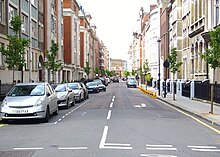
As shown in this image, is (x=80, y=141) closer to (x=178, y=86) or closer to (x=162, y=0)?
(x=178, y=86)

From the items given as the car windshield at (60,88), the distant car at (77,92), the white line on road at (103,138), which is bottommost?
the white line on road at (103,138)

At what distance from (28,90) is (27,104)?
1.63m

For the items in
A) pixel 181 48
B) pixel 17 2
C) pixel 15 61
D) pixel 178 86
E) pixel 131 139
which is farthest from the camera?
pixel 181 48

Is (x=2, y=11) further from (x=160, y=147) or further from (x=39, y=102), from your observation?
(x=160, y=147)

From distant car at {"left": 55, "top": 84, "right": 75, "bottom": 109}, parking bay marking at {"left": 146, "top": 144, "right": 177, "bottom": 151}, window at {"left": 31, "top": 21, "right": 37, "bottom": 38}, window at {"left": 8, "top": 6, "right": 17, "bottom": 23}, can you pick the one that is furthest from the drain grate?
window at {"left": 31, "top": 21, "right": 37, "bottom": 38}

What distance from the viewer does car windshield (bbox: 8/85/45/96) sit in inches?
616

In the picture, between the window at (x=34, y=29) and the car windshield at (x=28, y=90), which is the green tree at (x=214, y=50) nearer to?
the car windshield at (x=28, y=90)

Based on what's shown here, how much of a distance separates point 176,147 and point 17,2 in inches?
1059

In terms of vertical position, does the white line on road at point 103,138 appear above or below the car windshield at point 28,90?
below

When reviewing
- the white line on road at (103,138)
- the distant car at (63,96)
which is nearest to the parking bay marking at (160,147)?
the white line on road at (103,138)

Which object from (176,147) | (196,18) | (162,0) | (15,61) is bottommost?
(176,147)

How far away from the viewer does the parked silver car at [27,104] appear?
1437 cm

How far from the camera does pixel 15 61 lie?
23.5 meters

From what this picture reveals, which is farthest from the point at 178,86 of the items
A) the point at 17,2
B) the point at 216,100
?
the point at 17,2
